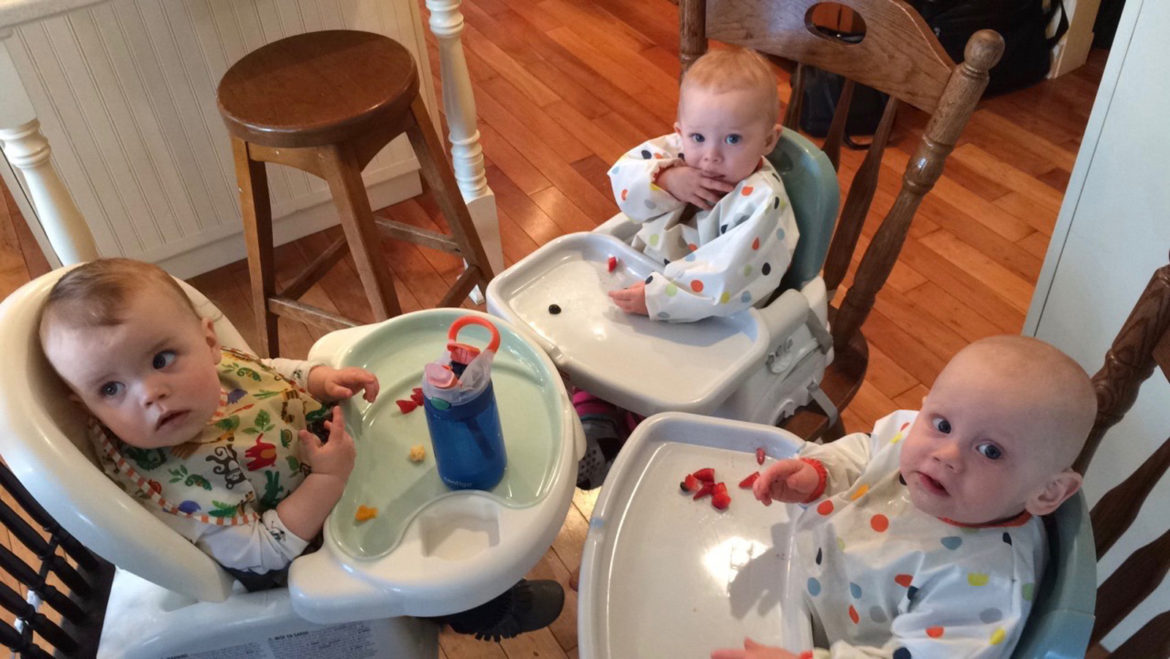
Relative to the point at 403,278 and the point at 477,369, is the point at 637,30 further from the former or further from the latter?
the point at 477,369

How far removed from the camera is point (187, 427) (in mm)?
855

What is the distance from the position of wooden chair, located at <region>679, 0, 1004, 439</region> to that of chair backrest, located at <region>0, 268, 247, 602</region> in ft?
2.48

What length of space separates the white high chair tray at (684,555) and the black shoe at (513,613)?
25 centimetres

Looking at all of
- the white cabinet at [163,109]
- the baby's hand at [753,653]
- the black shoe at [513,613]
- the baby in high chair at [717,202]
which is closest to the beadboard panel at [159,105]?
the white cabinet at [163,109]

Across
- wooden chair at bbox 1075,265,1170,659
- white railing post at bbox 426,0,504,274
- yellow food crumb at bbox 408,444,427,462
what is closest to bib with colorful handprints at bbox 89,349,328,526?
yellow food crumb at bbox 408,444,427,462

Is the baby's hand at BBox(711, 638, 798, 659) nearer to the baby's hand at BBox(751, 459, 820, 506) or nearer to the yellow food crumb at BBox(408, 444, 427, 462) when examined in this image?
the baby's hand at BBox(751, 459, 820, 506)

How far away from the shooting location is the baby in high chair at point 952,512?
693 millimetres

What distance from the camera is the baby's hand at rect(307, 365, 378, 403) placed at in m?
0.99

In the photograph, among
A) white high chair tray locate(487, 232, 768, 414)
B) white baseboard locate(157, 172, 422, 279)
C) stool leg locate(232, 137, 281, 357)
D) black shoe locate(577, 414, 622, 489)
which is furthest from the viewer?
white baseboard locate(157, 172, 422, 279)

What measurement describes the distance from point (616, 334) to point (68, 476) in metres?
0.61

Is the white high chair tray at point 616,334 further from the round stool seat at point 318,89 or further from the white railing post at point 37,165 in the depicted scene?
the white railing post at point 37,165

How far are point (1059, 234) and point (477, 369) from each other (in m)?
1.07

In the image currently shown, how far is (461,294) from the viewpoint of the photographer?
5.48 ft

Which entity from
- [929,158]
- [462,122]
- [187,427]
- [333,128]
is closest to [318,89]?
[333,128]
